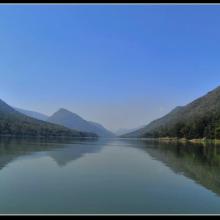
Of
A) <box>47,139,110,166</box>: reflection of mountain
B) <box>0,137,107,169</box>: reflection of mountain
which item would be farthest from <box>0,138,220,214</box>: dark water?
<box>47,139,110,166</box>: reflection of mountain

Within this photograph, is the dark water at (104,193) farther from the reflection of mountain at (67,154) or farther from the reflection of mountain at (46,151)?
the reflection of mountain at (67,154)

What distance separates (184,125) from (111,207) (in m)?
144

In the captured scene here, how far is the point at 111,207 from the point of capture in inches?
637

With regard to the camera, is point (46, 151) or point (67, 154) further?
point (46, 151)

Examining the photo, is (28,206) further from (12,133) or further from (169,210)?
(12,133)

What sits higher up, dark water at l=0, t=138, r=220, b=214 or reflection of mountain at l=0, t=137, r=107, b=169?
dark water at l=0, t=138, r=220, b=214

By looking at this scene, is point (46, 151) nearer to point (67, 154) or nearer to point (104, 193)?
point (67, 154)

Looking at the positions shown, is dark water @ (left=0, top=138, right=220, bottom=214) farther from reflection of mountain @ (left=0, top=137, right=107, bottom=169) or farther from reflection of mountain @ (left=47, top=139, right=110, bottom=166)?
reflection of mountain @ (left=47, top=139, right=110, bottom=166)

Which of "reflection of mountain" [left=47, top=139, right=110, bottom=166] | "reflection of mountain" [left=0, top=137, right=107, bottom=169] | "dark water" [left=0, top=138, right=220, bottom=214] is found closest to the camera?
"dark water" [left=0, top=138, right=220, bottom=214]

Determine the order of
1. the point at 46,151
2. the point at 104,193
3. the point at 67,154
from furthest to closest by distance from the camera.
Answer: the point at 46,151
the point at 67,154
the point at 104,193

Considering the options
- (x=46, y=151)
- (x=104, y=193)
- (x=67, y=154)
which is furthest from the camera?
(x=46, y=151)

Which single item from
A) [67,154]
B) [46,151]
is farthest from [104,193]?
[46,151]

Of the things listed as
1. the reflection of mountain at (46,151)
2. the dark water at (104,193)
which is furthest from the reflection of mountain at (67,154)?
the dark water at (104,193)
